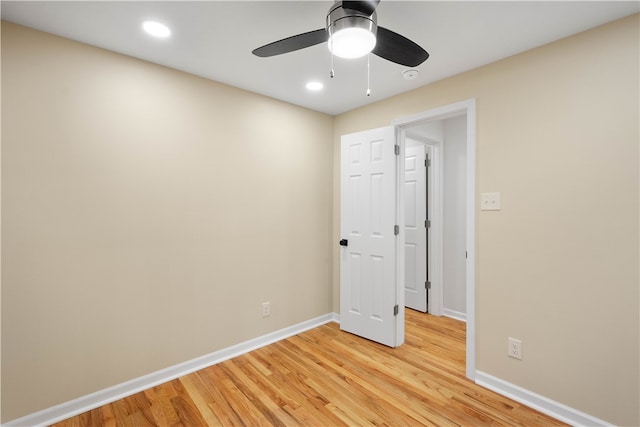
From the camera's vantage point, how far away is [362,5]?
1223mm

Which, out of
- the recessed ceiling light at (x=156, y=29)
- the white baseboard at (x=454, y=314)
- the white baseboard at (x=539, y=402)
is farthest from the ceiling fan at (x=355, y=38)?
the white baseboard at (x=454, y=314)

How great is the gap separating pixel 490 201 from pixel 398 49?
53.5 inches

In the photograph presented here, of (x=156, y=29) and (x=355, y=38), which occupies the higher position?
(x=156, y=29)

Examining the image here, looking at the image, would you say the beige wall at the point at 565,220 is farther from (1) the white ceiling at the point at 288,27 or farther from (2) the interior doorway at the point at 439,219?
(2) the interior doorway at the point at 439,219

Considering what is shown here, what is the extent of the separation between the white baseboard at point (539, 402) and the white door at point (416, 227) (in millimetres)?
1600

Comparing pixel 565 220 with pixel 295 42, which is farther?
pixel 565 220

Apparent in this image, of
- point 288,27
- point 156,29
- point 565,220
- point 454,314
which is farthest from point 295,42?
point 454,314

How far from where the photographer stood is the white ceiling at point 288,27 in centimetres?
163

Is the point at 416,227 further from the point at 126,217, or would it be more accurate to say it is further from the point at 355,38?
→ the point at 126,217

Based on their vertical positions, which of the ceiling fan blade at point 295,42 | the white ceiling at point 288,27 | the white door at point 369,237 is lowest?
the white door at point 369,237

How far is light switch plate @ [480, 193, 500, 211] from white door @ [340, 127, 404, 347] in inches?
30.9

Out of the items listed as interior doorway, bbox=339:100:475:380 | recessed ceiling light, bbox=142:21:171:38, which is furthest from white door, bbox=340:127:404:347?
recessed ceiling light, bbox=142:21:171:38

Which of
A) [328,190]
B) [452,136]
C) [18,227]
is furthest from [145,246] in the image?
[452,136]

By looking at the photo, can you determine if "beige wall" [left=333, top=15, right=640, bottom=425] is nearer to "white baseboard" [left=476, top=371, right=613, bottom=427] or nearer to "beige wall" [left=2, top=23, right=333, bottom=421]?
→ "white baseboard" [left=476, top=371, right=613, bottom=427]
